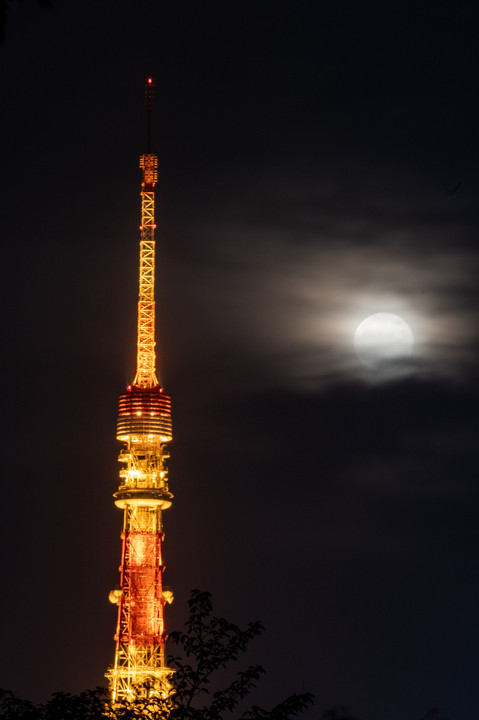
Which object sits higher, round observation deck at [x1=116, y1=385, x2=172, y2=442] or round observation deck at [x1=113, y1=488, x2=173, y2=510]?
round observation deck at [x1=116, y1=385, x2=172, y2=442]

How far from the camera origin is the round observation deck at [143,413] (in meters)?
179

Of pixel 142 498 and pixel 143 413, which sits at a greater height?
pixel 143 413

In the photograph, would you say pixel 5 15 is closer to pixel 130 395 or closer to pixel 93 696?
pixel 93 696

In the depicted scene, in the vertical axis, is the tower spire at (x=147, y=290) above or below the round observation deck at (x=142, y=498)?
above

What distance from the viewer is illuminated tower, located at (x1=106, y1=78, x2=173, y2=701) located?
570ft

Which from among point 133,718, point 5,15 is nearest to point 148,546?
point 133,718

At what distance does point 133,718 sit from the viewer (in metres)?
52.8

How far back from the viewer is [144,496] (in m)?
177

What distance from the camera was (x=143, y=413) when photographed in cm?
17925

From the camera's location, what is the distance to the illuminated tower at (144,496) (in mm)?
173625

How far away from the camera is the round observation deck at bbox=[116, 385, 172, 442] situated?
179 metres

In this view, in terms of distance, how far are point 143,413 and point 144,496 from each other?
933 centimetres

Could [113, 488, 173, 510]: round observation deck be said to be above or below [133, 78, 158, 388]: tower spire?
below

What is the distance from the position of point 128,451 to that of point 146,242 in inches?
935
